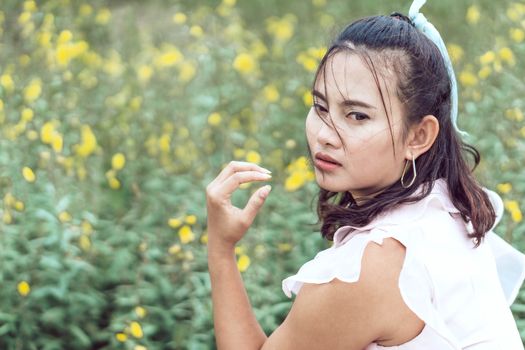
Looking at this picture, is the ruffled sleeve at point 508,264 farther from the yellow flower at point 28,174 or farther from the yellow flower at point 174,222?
the yellow flower at point 28,174

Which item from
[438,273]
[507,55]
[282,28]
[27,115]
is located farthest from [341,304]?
[282,28]

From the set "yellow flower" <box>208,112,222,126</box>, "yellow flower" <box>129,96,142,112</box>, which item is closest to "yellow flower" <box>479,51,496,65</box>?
"yellow flower" <box>208,112,222,126</box>

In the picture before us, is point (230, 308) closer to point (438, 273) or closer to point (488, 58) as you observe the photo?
point (438, 273)

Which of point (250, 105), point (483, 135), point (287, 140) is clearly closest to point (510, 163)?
point (483, 135)

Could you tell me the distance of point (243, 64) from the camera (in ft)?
13.3

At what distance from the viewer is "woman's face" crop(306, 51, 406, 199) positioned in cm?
190

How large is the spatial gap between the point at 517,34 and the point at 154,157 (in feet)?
4.67

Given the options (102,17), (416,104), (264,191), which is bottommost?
(264,191)

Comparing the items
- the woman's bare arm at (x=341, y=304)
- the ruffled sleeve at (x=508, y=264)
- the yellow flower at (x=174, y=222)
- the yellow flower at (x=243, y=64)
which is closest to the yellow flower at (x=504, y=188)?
the ruffled sleeve at (x=508, y=264)

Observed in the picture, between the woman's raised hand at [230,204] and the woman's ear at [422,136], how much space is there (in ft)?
0.88

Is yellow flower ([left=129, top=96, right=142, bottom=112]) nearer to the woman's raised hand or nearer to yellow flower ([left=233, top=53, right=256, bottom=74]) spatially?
yellow flower ([left=233, top=53, right=256, bottom=74])

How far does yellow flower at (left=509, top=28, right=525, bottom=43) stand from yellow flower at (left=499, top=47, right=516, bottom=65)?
71mm

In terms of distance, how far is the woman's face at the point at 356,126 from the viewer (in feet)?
6.23

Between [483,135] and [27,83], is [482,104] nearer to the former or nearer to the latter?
[483,135]
